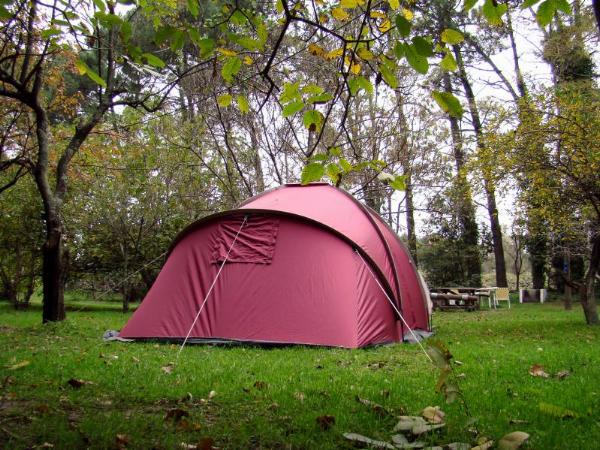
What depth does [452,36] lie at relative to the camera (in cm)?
229

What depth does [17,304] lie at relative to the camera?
53.1ft

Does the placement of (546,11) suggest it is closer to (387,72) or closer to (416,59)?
(416,59)

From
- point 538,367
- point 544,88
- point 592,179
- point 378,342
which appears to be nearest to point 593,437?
point 538,367

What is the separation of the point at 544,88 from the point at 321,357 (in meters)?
7.83

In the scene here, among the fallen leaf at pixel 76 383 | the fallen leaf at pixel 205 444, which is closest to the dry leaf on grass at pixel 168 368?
the fallen leaf at pixel 76 383

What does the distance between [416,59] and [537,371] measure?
3860 mm

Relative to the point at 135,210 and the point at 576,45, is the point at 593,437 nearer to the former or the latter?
the point at 135,210

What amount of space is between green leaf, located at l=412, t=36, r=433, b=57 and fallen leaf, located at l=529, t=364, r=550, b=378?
3730mm

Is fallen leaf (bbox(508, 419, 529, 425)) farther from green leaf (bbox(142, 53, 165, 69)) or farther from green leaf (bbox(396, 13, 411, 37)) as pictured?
green leaf (bbox(142, 53, 165, 69))

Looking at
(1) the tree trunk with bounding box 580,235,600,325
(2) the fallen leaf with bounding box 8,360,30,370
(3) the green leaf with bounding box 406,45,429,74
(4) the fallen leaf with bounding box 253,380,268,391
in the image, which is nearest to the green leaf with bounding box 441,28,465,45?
(3) the green leaf with bounding box 406,45,429,74

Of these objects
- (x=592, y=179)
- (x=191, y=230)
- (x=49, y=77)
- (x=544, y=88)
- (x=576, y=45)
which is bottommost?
(x=191, y=230)

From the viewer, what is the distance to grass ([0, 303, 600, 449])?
291 cm

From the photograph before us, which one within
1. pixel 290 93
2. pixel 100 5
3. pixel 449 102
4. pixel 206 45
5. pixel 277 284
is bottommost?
pixel 277 284

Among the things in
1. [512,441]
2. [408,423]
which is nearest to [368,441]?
[408,423]
